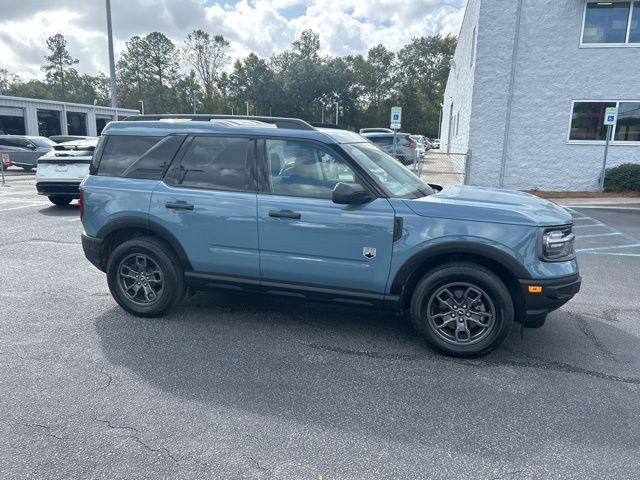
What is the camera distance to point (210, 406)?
3.06 m

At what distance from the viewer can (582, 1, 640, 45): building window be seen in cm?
1373

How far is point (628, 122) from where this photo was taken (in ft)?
46.6

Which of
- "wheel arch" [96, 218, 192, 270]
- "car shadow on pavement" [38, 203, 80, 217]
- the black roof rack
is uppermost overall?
the black roof rack

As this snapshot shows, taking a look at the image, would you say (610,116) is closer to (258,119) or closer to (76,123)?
(258,119)

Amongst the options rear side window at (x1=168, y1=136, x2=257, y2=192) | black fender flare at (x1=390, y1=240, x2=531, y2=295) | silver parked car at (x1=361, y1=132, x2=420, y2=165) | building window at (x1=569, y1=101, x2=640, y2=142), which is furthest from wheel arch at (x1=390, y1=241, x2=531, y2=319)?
silver parked car at (x1=361, y1=132, x2=420, y2=165)

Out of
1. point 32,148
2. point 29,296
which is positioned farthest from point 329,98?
point 29,296

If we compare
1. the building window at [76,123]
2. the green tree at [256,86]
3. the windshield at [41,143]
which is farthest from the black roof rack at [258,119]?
the green tree at [256,86]

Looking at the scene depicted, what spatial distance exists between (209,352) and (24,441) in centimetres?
144

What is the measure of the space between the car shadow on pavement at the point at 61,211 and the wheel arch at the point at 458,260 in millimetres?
8847

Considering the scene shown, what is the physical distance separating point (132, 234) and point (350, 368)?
2.57 meters

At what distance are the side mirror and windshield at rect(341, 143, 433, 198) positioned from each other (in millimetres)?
268

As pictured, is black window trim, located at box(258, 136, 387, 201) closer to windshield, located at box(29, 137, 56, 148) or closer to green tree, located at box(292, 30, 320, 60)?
windshield, located at box(29, 137, 56, 148)

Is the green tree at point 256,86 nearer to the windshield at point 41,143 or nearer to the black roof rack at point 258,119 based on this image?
the windshield at point 41,143

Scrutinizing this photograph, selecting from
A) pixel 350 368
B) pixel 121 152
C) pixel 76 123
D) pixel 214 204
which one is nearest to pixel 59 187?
pixel 121 152
